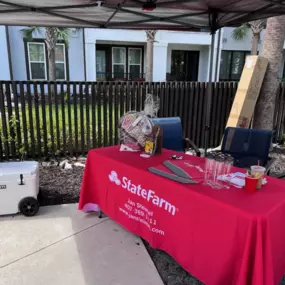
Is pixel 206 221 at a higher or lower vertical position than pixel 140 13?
lower

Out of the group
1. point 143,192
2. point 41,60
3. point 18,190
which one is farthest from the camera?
point 41,60

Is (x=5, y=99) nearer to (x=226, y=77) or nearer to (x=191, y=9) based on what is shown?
(x=191, y=9)

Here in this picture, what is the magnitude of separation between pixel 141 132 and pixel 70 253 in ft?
4.24

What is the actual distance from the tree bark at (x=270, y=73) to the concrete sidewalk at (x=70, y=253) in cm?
360

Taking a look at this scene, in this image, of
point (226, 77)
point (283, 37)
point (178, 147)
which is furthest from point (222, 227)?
point (226, 77)

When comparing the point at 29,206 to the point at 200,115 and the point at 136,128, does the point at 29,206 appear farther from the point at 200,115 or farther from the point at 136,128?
the point at 200,115

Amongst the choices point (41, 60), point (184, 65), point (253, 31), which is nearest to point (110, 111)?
point (41, 60)

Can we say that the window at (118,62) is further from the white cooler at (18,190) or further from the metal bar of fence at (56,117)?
the white cooler at (18,190)

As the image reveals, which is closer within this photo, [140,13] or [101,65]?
[140,13]

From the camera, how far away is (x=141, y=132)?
105 inches

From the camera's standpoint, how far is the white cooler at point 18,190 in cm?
279

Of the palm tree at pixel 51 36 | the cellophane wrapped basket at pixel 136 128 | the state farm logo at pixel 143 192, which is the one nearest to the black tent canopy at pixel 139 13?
the cellophane wrapped basket at pixel 136 128

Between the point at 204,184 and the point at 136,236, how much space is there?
107cm

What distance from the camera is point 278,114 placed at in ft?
19.5
